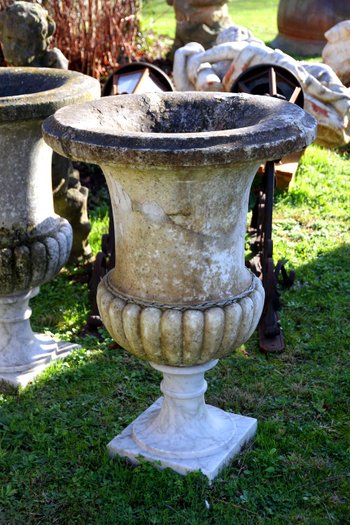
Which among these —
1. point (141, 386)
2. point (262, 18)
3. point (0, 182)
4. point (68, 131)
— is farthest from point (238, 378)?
point (262, 18)

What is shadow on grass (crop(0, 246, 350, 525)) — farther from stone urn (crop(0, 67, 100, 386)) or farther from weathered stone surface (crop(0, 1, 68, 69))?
weathered stone surface (crop(0, 1, 68, 69))

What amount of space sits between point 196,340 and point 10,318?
4.41 feet

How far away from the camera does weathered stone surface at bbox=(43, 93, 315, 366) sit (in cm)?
250

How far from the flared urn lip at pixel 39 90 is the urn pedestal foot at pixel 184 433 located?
1.18m

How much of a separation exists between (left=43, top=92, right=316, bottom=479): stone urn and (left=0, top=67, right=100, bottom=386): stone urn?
0.40 meters

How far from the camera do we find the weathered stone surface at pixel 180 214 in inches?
98.6

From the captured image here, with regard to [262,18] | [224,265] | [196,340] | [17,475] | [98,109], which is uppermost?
[98,109]

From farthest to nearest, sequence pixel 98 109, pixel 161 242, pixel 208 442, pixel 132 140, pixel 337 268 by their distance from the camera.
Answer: pixel 337 268, pixel 208 442, pixel 98 109, pixel 161 242, pixel 132 140

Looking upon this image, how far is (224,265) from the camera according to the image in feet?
9.45

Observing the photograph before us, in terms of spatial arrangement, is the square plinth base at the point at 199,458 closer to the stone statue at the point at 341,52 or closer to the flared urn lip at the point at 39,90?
the flared urn lip at the point at 39,90

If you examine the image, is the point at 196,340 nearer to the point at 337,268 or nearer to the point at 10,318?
the point at 10,318

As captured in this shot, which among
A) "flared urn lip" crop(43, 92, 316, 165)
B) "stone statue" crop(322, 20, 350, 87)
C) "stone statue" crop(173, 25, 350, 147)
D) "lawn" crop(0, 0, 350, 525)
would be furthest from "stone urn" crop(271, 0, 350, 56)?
"flared urn lip" crop(43, 92, 316, 165)

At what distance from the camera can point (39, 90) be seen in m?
3.79

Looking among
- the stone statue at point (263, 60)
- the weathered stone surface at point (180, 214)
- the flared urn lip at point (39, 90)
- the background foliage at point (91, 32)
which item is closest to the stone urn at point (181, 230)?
the weathered stone surface at point (180, 214)
